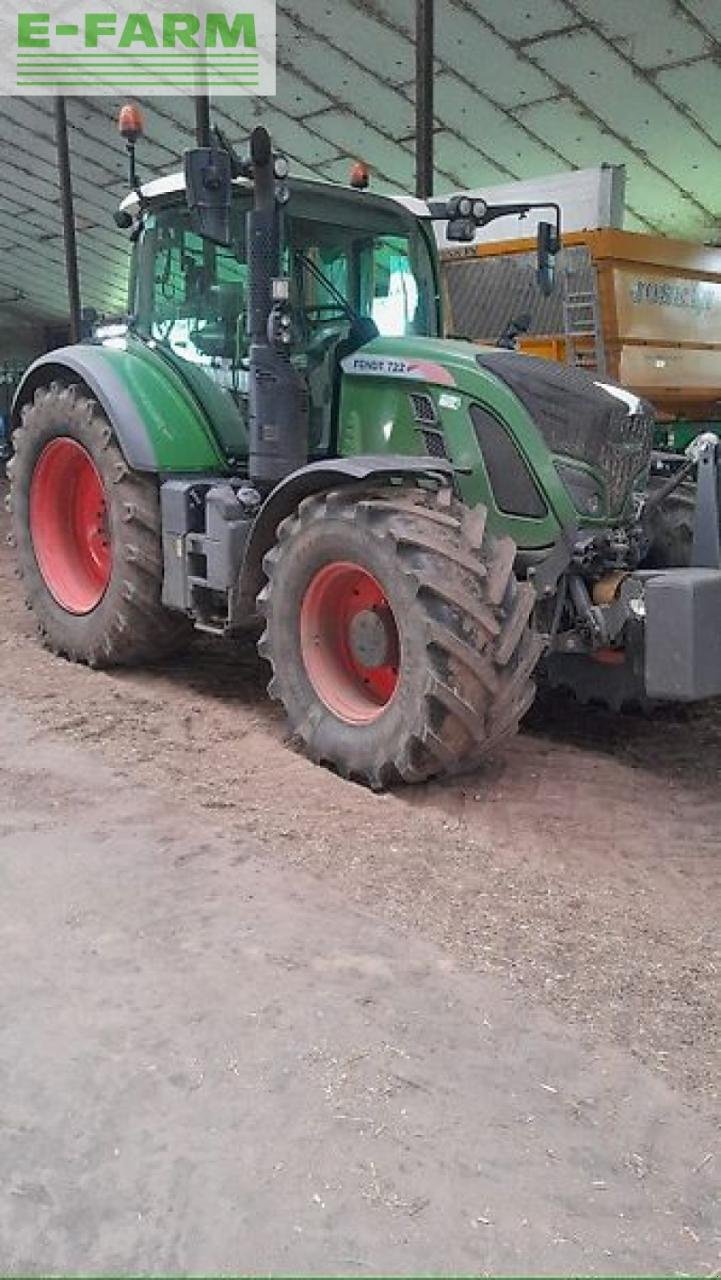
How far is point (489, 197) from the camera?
349 inches

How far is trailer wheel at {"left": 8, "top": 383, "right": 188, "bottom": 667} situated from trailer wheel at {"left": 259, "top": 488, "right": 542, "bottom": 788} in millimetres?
1041

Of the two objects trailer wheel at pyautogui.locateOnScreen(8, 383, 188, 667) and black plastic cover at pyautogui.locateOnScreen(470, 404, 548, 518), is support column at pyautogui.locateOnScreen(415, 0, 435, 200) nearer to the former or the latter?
trailer wheel at pyautogui.locateOnScreen(8, 383, 188, 667)

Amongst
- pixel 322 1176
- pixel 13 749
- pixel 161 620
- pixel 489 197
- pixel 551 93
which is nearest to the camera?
pixel 322 1176

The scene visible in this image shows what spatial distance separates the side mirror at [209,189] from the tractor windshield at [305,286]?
41cm

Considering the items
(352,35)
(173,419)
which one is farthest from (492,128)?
(173,419)

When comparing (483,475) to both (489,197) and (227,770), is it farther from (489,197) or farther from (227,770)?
(489,197)

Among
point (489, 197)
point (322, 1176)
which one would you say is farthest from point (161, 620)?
point (489, 197)

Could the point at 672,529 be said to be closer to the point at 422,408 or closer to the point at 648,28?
the point at 422,408

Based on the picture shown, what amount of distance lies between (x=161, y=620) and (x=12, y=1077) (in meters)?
3.14

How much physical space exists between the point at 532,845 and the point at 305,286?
8.26ft

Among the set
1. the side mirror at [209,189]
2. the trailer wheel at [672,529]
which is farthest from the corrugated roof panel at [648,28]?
the side mirror at [209,189]

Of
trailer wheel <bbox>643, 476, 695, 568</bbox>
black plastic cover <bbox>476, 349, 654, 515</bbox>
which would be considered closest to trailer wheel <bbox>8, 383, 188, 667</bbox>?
black plastic cover <bbox>476, 349, 654, 515</bbox>

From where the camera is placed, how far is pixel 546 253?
5.07 meters

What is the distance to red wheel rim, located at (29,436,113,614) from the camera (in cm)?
577
